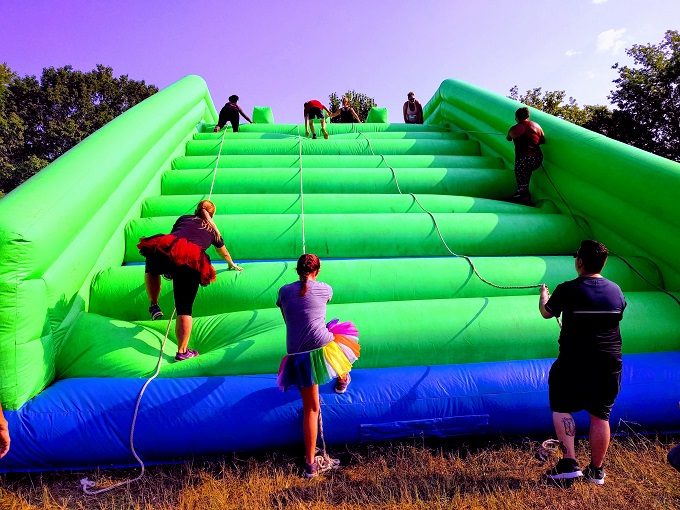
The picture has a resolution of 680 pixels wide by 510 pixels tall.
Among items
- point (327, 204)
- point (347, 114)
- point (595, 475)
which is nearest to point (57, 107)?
point (347, 114)

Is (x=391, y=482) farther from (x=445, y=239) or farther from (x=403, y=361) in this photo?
(x=445, y=239)

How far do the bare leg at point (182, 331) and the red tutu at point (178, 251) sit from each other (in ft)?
0.77

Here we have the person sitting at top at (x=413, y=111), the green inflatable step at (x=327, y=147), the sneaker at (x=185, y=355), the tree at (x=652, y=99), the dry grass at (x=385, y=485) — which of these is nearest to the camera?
the dry grass at (x=385, y=485)

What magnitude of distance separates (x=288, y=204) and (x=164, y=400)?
1.89 meters

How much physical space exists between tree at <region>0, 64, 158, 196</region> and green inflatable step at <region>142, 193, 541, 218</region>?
23.9 meters

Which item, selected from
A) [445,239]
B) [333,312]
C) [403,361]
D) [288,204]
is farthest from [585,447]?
[288,204]

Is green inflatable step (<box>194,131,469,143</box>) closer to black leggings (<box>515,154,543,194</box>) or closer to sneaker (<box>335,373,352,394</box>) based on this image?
black leggings (<box>515,154,543,194</box>)

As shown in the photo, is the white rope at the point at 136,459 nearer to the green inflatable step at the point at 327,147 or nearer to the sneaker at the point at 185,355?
the sneaker at the point at 185,355

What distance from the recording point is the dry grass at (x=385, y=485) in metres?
1.63

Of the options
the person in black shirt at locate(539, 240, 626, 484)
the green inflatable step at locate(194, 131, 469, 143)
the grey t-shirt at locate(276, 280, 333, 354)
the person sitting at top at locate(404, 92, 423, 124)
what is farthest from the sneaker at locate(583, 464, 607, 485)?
the person sitting at top at locate(404, 92, 423, 124)

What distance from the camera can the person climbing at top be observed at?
361 cm

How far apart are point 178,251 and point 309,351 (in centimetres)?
90

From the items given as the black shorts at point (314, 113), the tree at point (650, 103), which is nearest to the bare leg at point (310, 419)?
the black shorts at point (314, 113)

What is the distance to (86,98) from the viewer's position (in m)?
24.2
